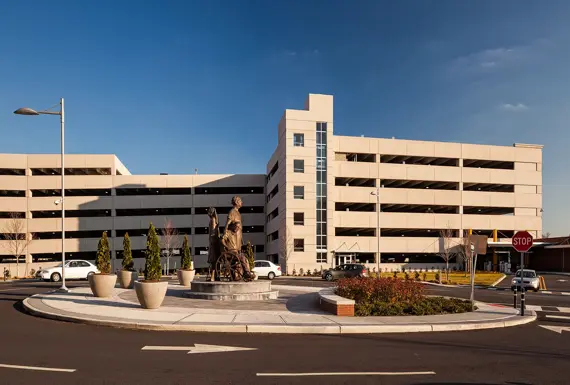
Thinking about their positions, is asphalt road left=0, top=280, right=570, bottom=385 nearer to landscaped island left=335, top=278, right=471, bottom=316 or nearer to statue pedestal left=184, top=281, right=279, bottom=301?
landscaped island left=335, top=278, right=471, bottom=316

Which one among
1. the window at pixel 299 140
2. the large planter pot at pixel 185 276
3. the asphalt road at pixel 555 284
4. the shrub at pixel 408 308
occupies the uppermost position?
the window at pixel 299 140

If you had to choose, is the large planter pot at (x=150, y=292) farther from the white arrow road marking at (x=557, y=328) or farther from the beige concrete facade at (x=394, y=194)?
the beige concrete facade at (x=394, y=194)

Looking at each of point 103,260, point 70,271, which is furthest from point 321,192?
point 103,260

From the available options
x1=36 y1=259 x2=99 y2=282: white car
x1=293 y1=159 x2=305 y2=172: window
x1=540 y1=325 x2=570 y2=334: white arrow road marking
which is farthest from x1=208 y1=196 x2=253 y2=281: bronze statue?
x1=293 y1=159 x2=305 y2=172: window

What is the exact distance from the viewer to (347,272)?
3569cm

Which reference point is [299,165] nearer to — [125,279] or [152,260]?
[125,279]

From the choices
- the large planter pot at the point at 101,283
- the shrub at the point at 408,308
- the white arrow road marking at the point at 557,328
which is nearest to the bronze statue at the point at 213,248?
the large planter pot at the point at 101,283

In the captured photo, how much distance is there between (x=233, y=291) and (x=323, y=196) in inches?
1465

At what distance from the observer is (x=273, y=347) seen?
9.81 m

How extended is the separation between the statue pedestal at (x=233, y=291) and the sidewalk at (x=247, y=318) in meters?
0.58

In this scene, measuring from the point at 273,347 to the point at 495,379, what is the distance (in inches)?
171

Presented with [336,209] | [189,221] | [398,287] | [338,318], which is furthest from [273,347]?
[189,221]

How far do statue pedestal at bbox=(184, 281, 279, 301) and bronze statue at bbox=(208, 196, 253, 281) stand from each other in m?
0.88

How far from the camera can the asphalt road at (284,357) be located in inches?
289
